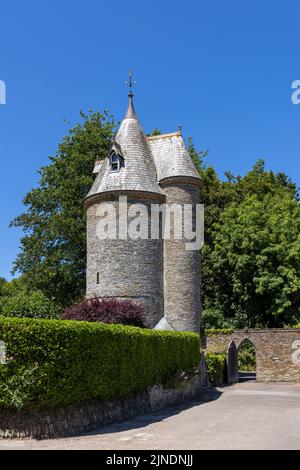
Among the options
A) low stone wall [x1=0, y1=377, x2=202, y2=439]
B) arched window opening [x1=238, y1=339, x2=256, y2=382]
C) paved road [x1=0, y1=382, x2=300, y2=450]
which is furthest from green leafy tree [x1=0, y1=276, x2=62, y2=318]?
low stone wall [x1=0, y1=377, x2=202, y2=439]

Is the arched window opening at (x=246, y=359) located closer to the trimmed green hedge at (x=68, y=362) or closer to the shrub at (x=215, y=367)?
the shrub at (x=215, y=367)

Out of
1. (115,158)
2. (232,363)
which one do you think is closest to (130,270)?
(115,158)

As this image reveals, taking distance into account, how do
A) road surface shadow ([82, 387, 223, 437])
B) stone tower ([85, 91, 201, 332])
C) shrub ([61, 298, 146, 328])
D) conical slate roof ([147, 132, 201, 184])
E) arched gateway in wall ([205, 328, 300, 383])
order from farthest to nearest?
1. arched gateway in wall ([205, 328, 300, 383])
2. conical slate roof ([147, 132, 201, 184])
3. stone tower ([85, 91, 201, 332])
4. shrub ([61, 298, 146, 328])
5. road surface shadow ([82, 387, 223, 437])

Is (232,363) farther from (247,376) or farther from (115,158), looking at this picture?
(115,158)

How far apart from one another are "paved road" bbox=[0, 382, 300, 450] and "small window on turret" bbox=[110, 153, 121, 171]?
1505 cm

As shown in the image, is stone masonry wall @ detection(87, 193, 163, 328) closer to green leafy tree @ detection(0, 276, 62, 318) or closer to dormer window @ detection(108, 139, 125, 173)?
dormer window @ detection(108, 139, 125, 173)

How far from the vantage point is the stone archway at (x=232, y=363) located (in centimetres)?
3484

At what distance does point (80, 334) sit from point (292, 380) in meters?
23.2

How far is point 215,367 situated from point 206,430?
17446mm

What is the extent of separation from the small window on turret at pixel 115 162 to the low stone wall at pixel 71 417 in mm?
15640

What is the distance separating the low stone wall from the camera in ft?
45.2

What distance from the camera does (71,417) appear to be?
49.8 ft

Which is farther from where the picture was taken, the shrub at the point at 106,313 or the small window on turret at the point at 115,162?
the small window on turret at the point at 115,162

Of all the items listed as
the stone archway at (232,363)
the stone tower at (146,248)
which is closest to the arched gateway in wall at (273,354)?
the stone archway at (232,363)
